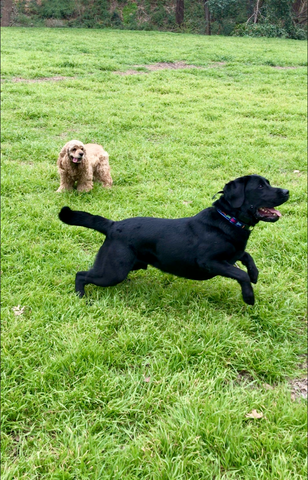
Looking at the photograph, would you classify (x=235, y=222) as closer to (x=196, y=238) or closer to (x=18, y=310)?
(x=196, y=238)

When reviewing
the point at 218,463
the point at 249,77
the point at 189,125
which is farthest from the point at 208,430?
the point at 249,77

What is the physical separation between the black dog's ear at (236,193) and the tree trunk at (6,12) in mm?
31610

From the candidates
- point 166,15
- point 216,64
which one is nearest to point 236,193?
point 216,64

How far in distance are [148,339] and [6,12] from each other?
107ft

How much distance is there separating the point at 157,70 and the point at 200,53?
3.95 metres

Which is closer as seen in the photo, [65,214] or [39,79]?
[65,214]

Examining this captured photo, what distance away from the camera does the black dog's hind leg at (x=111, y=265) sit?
303 centimetres

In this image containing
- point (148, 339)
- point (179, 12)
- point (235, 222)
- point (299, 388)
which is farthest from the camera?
point (179, 12)

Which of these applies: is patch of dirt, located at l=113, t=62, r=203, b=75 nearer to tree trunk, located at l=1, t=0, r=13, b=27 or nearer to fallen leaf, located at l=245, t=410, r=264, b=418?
fallen leaf, located at l=245, t=410, r=264, b=418

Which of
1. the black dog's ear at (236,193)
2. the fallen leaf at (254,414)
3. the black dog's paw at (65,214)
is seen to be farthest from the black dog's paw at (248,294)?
the black dog's paw at (65,214)

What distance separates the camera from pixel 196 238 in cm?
299

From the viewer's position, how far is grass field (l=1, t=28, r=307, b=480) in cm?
201

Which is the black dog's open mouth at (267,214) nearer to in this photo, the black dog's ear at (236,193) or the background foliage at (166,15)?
the black dog's ear at (236,193)

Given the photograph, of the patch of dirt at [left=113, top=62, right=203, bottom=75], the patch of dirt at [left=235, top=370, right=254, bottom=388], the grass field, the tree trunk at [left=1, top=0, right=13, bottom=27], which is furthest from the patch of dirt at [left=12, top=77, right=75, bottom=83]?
the tree trunk at [left=1, top=0, right=13, bottom=27]
